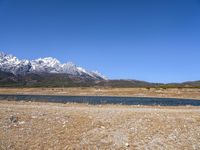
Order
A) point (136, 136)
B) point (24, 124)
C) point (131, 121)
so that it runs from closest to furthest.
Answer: point (136, 136) < point (24, 124) < point (131, 121)

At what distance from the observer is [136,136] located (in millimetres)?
16719

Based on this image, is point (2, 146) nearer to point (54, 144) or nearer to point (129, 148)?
point (54, 144)

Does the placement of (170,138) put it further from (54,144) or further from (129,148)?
(54,144)

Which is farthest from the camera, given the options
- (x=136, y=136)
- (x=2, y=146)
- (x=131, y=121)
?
(x=131, y=121)

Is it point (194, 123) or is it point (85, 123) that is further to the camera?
point (194, 123)

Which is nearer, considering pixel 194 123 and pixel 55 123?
pixel 55 123

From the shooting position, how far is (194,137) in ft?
56.6

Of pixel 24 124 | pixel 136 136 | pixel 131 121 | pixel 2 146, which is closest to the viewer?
pixel 2 146

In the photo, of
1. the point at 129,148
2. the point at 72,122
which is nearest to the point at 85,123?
the point at 72,122

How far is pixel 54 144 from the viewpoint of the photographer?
15.1m

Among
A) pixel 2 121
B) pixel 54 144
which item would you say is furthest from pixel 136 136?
pixel 2 121

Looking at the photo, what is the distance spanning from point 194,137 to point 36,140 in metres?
8.47

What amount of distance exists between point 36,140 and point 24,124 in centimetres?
327

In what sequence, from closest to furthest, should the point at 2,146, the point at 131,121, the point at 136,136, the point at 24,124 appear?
the point at 2,146 → the point at 136,136 → the point at 24,124 → the point at 131,121
